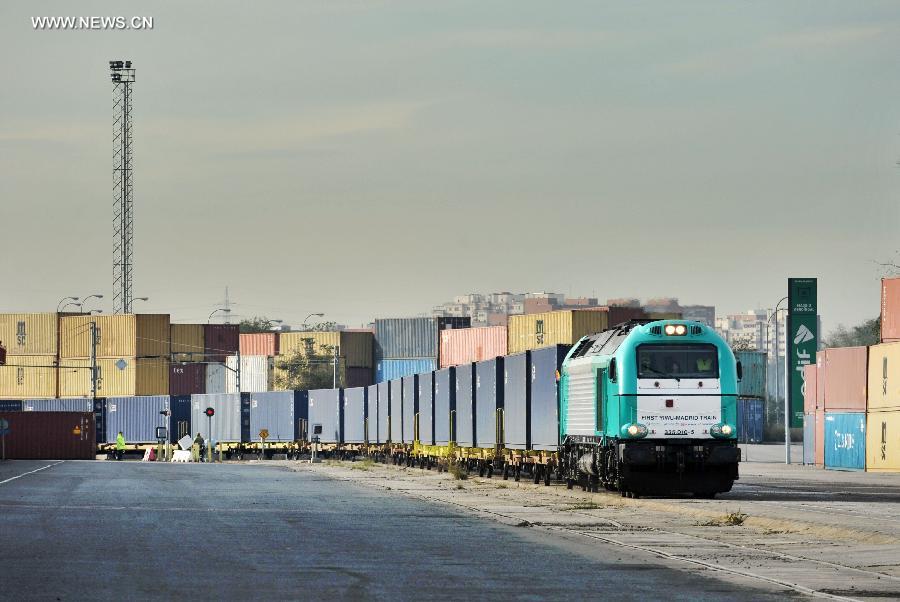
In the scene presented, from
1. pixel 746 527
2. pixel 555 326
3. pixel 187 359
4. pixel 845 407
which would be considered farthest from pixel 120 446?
pixel 746 527

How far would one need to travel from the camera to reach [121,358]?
144 meters

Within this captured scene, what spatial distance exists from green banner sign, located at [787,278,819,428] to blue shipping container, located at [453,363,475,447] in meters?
22.1

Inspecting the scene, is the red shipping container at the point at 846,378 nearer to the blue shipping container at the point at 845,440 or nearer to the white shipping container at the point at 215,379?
the blue shipping container at the point at 845,440

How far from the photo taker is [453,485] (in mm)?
42781

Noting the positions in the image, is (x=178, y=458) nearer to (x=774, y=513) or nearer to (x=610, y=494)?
(x=610, y=494)

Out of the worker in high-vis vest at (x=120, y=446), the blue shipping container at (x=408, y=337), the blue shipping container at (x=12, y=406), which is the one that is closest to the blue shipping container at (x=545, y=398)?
the worker in high-vis vest at (x=120, y=446)

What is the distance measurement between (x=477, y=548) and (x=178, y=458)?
76.7 m

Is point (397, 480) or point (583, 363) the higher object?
point (583, 363)

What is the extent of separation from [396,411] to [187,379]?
274 feet

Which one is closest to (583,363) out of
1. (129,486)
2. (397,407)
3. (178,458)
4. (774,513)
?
(774,513)

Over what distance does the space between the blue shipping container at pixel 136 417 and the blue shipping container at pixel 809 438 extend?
174ft

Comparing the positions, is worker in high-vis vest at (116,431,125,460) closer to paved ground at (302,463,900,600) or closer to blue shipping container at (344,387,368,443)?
blue shipping container at (344,387,368,443)

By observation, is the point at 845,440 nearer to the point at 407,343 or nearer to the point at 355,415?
the point at 355,415

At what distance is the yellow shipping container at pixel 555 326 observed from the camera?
132625 mm
